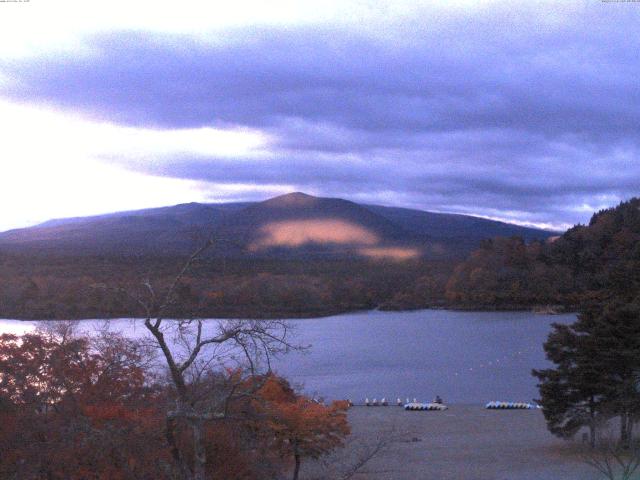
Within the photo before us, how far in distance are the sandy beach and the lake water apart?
3.73 metres

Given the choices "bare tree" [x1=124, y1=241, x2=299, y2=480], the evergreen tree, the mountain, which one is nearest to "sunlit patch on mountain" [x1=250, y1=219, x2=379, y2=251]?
the mountain

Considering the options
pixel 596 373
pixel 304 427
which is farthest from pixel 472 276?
pixel 304 427

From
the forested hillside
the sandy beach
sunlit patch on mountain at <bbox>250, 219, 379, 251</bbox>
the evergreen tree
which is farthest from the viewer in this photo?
sunlit patch on mountain at <bbox>250, 219, 379, 251</bbox>

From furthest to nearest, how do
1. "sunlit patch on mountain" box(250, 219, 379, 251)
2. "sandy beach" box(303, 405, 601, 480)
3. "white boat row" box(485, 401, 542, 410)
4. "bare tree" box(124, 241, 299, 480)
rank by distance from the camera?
"sunlit patch on mountain" box(250, 219, 379, 251), "white boat row" box(485, 401, 542, 410), "sandy beach" box(303, 405, 601, 480), "bare tree" box(124, 241, 299, 480)

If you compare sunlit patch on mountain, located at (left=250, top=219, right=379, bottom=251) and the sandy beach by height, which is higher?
sunlit patch on mountain, located at (left=250, top=219, right=379, bottom=251)

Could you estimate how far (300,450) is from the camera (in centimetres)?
1190

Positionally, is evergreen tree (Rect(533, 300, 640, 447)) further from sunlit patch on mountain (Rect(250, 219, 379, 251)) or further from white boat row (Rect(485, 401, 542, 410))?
sunlit patch on mountain (Rect(250, 219, 379, 251))

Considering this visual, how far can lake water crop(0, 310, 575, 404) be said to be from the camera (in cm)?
3128

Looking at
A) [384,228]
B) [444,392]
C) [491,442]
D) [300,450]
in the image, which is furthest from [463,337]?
[384,228]

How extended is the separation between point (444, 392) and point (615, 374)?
53.1 ft

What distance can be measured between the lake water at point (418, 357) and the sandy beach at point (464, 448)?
3732mm

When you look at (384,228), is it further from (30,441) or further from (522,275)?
(30,441)

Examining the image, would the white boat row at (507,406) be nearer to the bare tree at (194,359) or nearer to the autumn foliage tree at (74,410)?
the autumn foliage tree at (74,410)

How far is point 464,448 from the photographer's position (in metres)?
17.9
